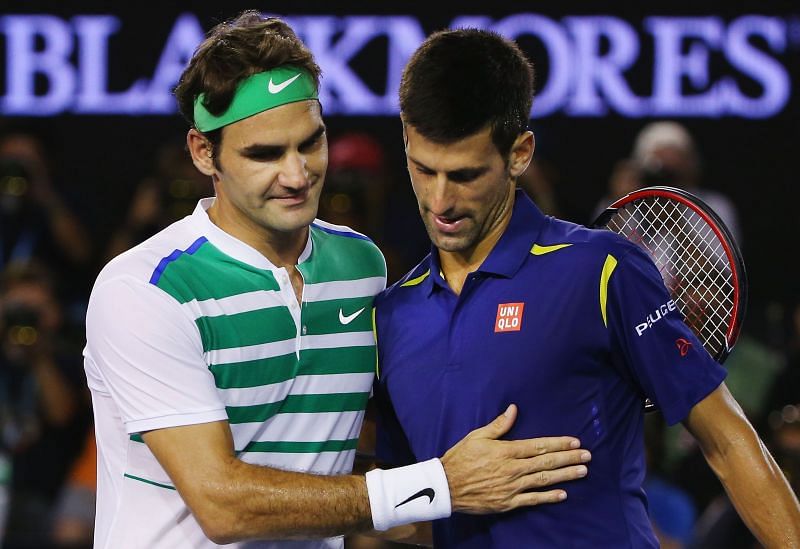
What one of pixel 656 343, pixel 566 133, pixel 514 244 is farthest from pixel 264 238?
pixel 566 133

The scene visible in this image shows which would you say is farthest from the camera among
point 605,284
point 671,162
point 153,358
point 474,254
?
point 671,162

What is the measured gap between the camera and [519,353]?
3242 millimetres

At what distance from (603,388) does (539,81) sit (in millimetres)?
4154

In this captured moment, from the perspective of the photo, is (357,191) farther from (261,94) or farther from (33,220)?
(261,94)

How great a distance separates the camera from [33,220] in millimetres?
7145

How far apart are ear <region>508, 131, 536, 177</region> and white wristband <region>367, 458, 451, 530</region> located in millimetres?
693

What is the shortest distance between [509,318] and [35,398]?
12.2ft

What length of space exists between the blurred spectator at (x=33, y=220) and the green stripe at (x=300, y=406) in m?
3.87

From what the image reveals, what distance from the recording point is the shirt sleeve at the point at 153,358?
3.29 metres

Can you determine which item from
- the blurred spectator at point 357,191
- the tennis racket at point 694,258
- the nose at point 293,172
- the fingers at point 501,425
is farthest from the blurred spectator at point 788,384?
the nose at point 293,172

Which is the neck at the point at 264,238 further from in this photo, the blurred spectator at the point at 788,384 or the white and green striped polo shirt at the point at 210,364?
the blurred spectator at the point at 788,384

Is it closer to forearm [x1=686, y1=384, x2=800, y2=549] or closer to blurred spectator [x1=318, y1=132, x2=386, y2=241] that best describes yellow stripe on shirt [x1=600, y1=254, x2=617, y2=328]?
forearm [x1=686, y1=384, x2=800, y2=549]

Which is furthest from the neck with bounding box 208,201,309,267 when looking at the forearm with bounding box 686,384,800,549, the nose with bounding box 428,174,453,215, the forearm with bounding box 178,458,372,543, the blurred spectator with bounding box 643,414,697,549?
the blurred spectator with bounding box 643,414,697,549

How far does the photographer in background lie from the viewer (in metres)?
6.35
